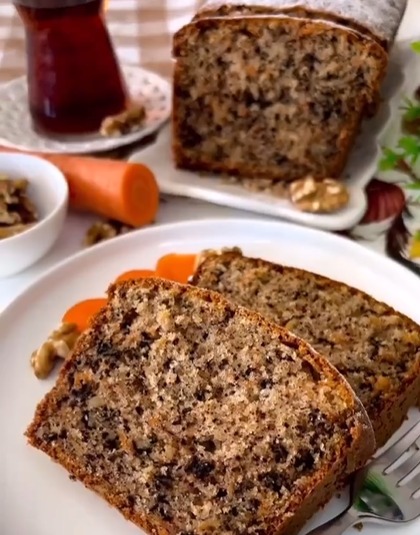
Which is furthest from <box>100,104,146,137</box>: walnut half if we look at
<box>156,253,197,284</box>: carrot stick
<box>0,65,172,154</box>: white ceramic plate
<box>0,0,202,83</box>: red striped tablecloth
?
<box>156,253,197,284</box>: carrot stick

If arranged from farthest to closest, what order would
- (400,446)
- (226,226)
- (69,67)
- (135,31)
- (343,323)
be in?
(135,31), (69,67), (226,226), (343,323), (400,446)

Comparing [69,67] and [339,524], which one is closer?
[339,524]

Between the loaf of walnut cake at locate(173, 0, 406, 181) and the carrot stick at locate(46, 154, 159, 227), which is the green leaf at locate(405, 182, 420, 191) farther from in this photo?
the carrot stick at locate(46, 154, 159, 227)

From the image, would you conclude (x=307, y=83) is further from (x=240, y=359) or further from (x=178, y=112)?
(x=240, y=359)

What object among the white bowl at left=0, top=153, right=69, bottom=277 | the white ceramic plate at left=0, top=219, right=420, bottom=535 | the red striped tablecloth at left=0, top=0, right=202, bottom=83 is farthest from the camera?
the red striped tablecloth at left=0, top=0, right=202, bottom=83

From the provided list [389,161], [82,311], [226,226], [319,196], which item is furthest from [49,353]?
[389,161]

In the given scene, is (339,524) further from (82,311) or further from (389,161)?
(389,161)
